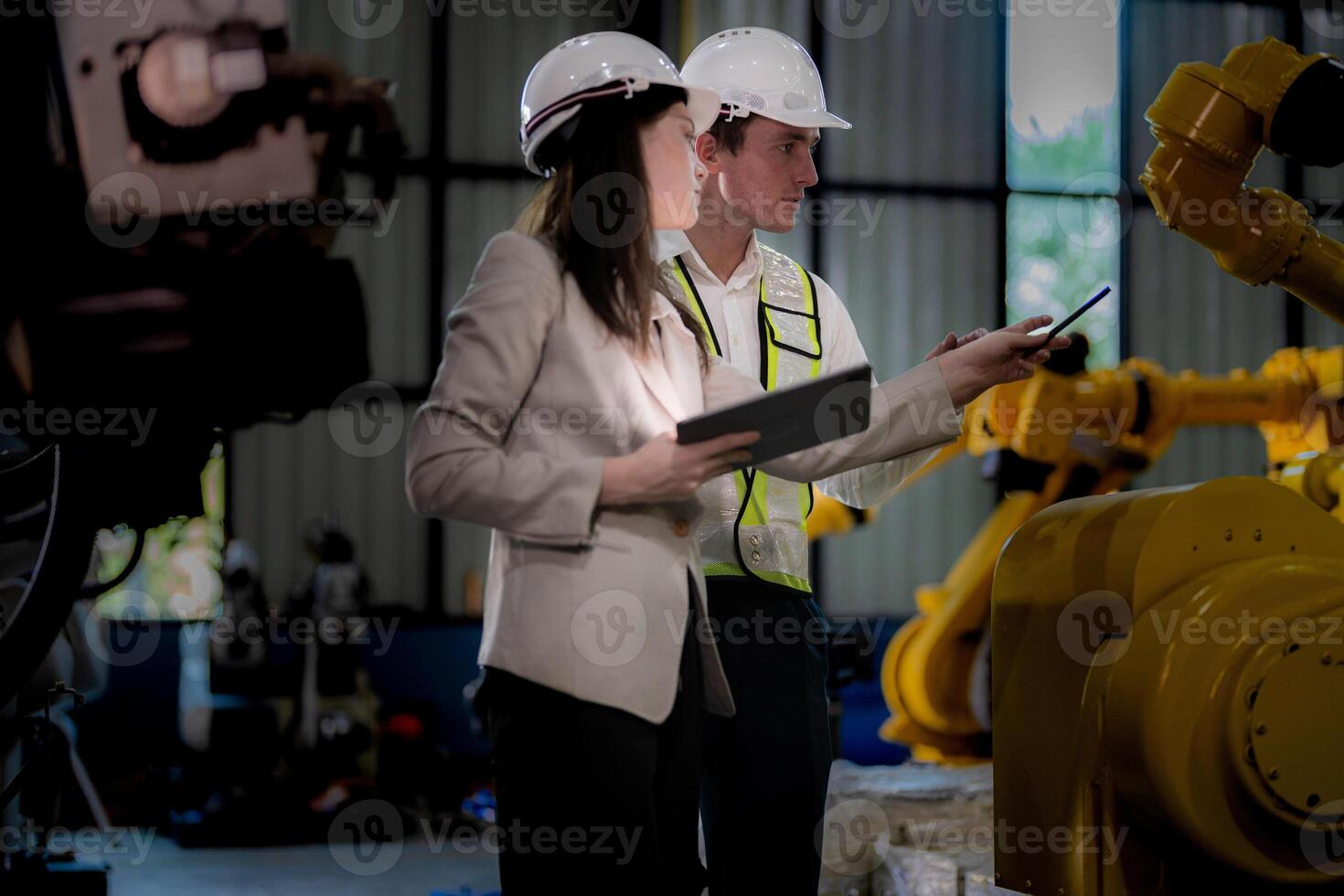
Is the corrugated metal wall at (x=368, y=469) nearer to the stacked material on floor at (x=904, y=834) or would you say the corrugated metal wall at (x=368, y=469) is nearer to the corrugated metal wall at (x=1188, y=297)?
the corrugated metal wall at (x=1188, y=297)

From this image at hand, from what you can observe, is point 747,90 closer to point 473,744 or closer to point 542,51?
point 473,744

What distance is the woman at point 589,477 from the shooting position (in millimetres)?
1512

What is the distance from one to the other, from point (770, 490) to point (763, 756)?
408mm

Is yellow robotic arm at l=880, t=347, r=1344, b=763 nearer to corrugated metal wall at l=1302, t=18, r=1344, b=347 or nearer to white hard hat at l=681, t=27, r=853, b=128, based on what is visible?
white hard hat at l=681, t=27, r=853, b=128

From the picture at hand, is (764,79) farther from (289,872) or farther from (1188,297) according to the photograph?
(1188,297)

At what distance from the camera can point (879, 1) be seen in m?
10.0

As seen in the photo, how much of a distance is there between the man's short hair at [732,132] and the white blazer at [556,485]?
755mm

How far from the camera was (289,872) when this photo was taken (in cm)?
523

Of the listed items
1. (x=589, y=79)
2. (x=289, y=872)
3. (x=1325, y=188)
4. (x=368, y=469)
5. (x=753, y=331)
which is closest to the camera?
(x=589, y=79)

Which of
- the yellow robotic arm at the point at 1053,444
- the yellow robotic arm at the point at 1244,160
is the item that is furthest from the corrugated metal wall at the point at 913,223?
the yellow robotic arm at the point at 1244,160

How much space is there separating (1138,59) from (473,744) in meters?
6.94

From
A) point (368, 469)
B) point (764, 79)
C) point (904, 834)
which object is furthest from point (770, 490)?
point (368, 469)

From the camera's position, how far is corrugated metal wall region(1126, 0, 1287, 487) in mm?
10219

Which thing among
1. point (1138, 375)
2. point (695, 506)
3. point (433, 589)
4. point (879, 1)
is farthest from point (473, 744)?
point (695, 506)
